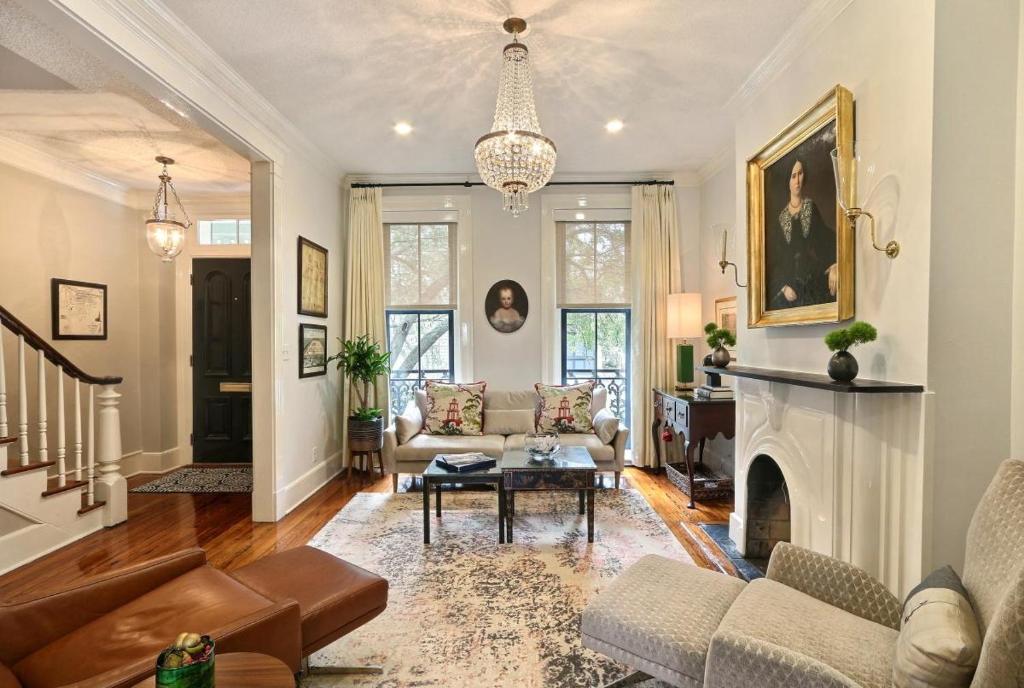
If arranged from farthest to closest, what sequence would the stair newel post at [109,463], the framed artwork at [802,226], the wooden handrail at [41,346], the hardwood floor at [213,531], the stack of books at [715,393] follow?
the stack of books at [715,393], the stair newel post at [109,463], the wooden handrail at [41,346], the hardwood floor at [213,531], the framed artwork at [802,226]

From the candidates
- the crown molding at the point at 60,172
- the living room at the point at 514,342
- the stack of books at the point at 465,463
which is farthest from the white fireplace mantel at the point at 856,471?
the crown molding at the point at 60,172

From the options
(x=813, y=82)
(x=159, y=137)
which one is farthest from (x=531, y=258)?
(x=159, y=137)

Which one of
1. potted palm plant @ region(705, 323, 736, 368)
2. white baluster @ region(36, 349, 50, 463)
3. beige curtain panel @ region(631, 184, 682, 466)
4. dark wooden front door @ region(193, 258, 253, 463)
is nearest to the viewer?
white baluster @ region(36, 349, 50, 463)

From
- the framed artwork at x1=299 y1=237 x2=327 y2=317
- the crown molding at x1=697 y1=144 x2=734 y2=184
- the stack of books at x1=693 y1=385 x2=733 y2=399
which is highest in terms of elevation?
the crown molding at x1=697 y1=144 x2=734 y2=184

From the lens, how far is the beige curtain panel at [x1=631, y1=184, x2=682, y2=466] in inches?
194

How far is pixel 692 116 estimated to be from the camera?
3.71 m

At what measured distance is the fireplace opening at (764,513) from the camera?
3012 mm

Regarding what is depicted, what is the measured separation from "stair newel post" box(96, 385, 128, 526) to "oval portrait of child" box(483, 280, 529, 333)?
3187 millimetres

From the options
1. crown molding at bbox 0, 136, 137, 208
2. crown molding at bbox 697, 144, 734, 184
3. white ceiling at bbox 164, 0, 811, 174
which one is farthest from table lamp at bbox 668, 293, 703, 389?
crown molding at bbox 0, 136, 137, 208

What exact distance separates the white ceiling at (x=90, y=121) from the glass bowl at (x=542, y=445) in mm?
3273

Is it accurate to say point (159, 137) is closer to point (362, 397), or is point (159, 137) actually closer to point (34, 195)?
point (34, 195)

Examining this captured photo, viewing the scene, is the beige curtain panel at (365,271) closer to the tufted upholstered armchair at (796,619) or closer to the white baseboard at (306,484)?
the white baseboard at (306,484)

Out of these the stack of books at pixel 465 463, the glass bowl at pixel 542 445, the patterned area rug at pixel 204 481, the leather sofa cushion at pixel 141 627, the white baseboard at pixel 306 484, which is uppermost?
the glass bowl at pixel 542 445

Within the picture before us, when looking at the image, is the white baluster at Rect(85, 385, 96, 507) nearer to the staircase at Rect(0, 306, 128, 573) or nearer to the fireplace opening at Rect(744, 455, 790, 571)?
the staircase at Rect(0, 306, 128, 573)
